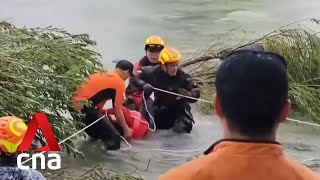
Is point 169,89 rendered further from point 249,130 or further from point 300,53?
point 249,130

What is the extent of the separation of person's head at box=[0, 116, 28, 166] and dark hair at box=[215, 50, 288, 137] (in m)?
1.38

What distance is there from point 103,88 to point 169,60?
88cm

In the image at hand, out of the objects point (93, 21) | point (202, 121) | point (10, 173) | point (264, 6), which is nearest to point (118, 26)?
point (93, 21)

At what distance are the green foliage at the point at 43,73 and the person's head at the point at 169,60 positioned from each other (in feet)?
2.66

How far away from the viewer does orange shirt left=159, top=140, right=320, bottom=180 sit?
200cm

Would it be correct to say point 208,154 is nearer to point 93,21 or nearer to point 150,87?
point 150,87

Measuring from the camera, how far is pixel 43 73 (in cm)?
561

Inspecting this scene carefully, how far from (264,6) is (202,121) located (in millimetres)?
9942

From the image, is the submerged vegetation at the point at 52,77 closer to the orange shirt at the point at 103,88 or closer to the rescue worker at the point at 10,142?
the orange shirt at the point at 103,88

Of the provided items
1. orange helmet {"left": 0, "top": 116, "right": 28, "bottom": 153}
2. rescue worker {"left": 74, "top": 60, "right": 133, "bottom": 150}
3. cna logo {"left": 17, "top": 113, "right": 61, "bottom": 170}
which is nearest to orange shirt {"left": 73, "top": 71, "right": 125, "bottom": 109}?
rescue worker {"left": 74, "top": 60, "right": 133, "bottom": 150}

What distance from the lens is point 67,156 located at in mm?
A: 6148

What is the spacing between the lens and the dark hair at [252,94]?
203 cm

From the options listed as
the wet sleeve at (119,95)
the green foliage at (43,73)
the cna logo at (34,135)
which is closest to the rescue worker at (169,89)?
the wet sleeve at (119,95)

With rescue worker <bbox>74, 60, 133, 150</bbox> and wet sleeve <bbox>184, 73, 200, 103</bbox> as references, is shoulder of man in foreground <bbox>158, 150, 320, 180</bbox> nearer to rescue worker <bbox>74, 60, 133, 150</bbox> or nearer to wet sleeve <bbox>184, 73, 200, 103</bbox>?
rescue worker <bbox>74, 60, 133, 150</bbox>
